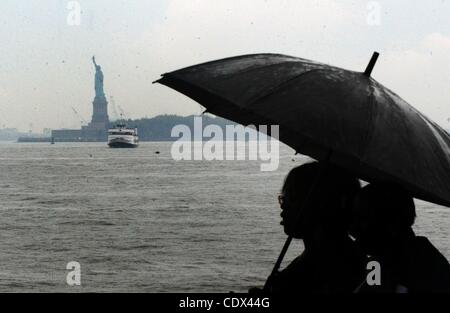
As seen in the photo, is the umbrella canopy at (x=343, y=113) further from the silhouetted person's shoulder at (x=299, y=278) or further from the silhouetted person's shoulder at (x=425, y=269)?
the silhouetted person's shoulder at (x=299, y=278)

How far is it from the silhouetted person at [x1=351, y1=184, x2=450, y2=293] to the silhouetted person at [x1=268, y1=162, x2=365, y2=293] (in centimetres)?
34

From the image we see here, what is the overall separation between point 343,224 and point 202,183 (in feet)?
206

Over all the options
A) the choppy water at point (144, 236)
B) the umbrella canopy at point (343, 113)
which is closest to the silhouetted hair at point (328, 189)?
the umbrella canopy at point (343, 113)

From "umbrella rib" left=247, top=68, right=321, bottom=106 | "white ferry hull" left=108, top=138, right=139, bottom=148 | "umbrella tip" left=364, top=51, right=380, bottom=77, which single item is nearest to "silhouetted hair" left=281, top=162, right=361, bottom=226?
"umbrella rib" left=247, top=68, right=321, bottom=106

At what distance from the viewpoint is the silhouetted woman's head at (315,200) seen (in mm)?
2994

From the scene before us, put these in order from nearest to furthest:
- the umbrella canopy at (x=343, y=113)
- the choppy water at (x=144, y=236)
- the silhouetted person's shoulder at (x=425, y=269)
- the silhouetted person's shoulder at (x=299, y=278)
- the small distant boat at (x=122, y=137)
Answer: the silhouetted person's shoulder at (x=425, y=269)
the umbrella canopy at (x=343, y=113)
the silhouetted person's shoulder at (x=299, y=278)
the choppy water at (x=144, y=236)
the small distant boat at (x=122, y=137)

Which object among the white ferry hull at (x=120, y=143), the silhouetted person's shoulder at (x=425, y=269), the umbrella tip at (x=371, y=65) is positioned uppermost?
the white ferry hull at (x=120, y=143)

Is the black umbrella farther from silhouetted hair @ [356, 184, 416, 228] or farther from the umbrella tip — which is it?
silhouetted hair @ [356, 184, 416, 228]

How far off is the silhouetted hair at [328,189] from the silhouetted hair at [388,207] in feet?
1.29

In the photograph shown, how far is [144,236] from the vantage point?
112 ft

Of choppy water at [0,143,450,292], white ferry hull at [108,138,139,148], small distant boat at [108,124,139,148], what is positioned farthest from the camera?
white ferry hull at [108,138,139,148]

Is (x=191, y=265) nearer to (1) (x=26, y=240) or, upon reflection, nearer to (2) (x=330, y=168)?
(1) (x=26, y=240)

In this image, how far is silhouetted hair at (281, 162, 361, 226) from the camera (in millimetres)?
3008
